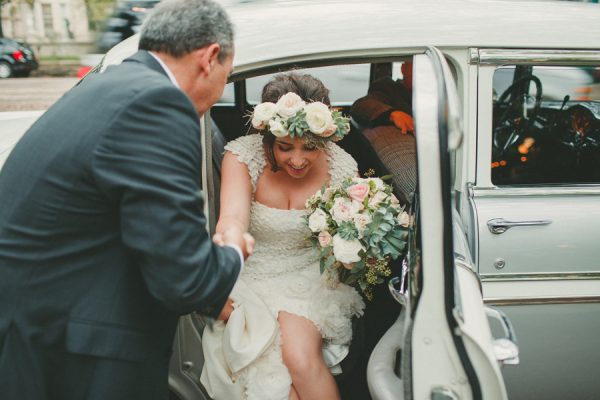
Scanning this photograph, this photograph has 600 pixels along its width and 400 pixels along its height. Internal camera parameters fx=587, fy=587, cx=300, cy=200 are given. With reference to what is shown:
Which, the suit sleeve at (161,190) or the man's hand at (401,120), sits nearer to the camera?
the suit sleeve at (161,190)

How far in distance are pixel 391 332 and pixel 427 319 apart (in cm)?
83

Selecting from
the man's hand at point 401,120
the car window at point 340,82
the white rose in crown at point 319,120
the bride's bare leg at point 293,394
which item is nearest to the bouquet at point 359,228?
the white rose in crown at point 319,120

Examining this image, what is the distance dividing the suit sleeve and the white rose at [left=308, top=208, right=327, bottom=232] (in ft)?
3.06

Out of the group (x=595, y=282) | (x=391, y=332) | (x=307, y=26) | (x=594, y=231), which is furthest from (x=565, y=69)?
(x=391, y=332)

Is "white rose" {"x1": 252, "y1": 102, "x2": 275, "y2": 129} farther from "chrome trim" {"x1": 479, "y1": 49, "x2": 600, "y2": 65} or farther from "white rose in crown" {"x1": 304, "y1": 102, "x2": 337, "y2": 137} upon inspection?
"chrome trim" {"x1": 479, "y1": 49, "x2": 600, "y2": 65}

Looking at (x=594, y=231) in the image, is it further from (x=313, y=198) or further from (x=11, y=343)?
(x=11, y=343)

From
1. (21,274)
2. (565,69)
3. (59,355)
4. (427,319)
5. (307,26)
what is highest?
(307,26)

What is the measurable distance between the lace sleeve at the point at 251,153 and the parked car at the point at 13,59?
783 inches

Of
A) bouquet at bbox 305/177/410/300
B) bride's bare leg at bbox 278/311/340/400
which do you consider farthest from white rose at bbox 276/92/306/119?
bride's bare leg at bbox 278/311/340/400

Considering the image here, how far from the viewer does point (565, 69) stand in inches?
103

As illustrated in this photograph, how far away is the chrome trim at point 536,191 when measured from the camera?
2.38m

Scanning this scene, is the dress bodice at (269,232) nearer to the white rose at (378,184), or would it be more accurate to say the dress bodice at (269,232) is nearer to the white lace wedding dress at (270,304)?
the white lace wedding dress at (270,304)

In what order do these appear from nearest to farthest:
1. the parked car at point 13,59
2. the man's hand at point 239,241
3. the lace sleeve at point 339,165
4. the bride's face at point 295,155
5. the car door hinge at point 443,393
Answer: the car door hinge at point 443,393 < the man's hand at point 239,241 < the bride's face at point 295,155 < the lace sleeve at point 339,165 < the parked car at point 13,59

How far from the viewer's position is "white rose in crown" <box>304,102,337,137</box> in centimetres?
246
